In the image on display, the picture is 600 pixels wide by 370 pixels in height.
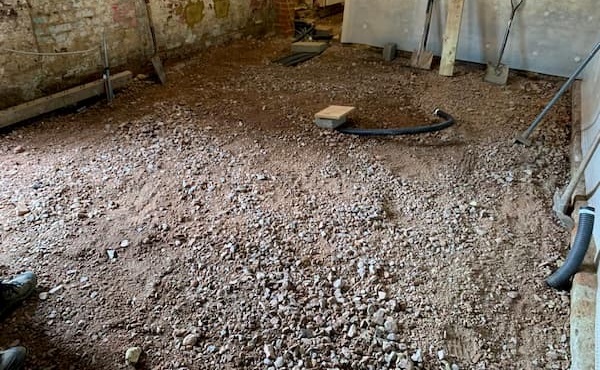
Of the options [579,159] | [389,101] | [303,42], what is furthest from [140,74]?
[579,159]

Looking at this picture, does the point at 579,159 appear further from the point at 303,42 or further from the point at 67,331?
the point at 303,42

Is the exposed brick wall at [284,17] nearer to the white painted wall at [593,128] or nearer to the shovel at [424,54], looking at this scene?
the shovel at [424,54]

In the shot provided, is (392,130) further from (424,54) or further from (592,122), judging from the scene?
(424,54)

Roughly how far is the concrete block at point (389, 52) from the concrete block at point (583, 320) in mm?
3897

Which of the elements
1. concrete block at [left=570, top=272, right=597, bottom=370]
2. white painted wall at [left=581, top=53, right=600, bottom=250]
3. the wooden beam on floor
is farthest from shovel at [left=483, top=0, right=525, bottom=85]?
the wooden beam on floor

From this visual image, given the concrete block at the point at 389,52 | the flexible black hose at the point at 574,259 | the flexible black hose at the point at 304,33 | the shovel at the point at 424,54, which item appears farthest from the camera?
the flexible black hose at the point at 304,33

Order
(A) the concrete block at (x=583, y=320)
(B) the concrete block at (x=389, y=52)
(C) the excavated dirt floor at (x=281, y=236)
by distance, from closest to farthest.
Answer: (A) the concrete block at (x=583, y=320) < (C) the excavated dirt floor at (x=281, y=236) < (B) the concrete block at (x=389, y=52)

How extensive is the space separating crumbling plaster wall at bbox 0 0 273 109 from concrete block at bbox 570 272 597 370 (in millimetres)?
4246

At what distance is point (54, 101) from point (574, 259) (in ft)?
13.1

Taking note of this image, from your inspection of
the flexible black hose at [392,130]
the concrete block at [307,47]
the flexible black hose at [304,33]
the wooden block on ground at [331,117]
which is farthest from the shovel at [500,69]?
the flexible black hose at [304,33]

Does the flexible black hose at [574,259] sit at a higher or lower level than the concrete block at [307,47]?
lower

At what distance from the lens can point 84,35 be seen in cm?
414

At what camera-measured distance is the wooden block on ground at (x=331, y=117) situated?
372 cm

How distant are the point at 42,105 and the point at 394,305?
3323mm
